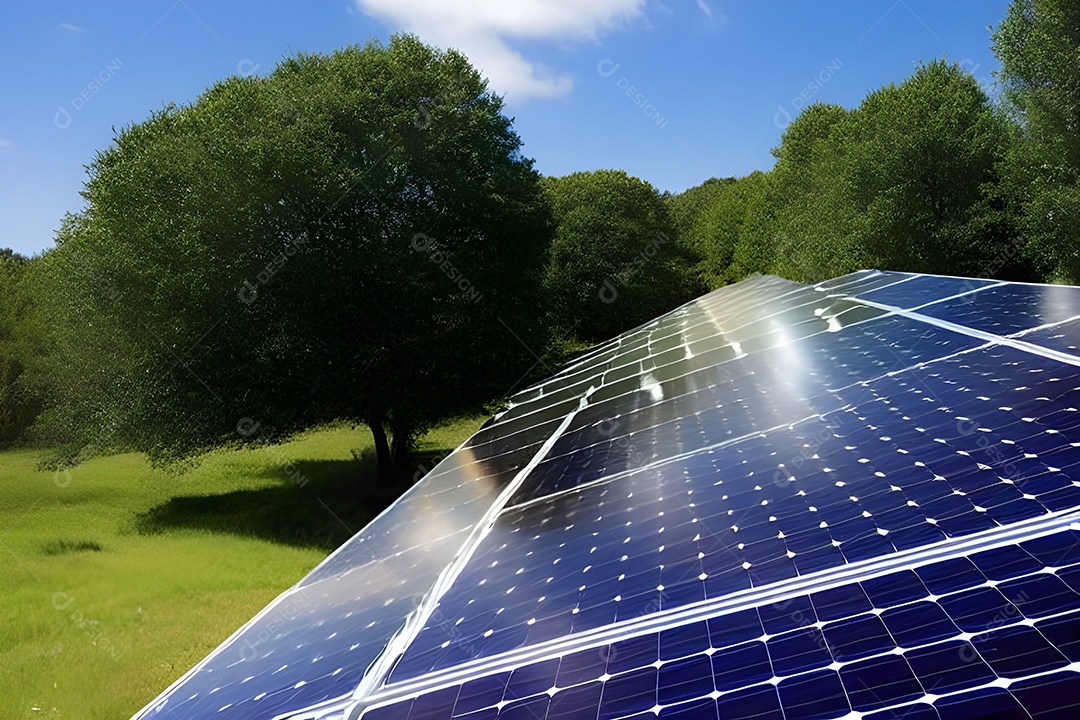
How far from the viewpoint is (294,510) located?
2481 centimetres

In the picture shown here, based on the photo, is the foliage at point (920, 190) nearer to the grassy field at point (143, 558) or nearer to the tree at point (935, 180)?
the tree at point (935, 180)

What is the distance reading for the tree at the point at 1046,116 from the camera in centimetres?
2916

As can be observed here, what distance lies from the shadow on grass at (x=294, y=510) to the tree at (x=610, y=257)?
2993cm

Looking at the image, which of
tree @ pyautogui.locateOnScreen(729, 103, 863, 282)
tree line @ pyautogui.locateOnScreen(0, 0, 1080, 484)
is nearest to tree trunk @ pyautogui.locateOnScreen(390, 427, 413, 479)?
tree line @ pyautogui.locateOnScreen(0, 0, 1080, 484)

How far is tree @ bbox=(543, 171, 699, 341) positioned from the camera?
59250 millimetres

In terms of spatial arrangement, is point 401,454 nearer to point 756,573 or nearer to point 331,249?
point 331,249

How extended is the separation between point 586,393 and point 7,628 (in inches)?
542

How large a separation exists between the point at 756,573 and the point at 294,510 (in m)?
24.5

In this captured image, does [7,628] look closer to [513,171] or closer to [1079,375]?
[1079,375]

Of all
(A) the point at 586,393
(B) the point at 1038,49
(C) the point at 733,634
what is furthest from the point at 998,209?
(C) the point at 733,634

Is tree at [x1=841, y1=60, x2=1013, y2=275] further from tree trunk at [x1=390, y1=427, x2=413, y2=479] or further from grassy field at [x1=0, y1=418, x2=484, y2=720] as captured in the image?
tree trunk at [x1=390, y1=427, x2=413, y2=479]

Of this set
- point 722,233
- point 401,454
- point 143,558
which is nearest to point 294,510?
point 401,454

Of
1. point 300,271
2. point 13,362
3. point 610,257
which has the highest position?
point 13,362

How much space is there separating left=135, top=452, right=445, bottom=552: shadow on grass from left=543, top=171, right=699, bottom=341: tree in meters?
29.9
